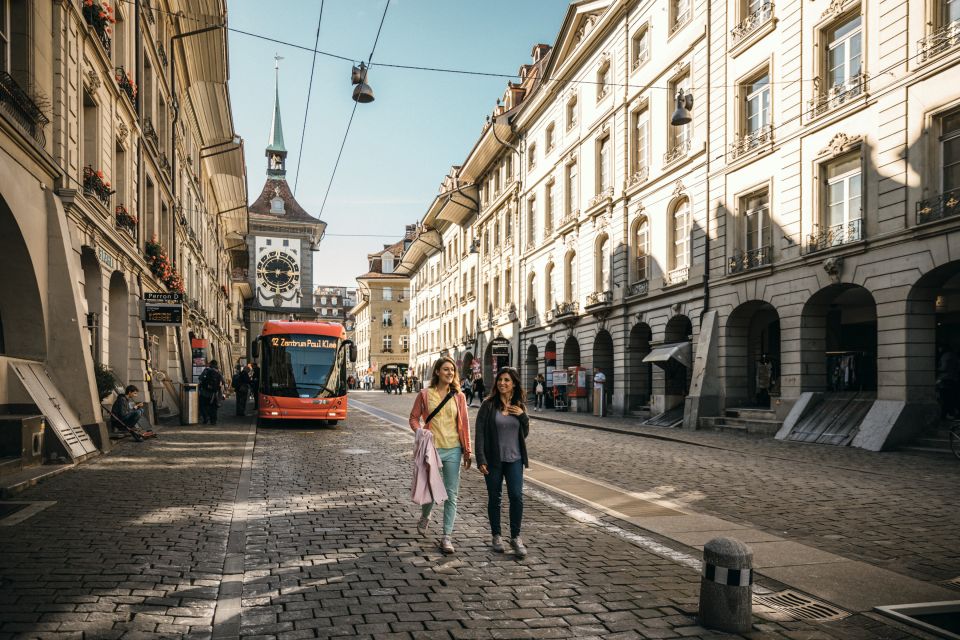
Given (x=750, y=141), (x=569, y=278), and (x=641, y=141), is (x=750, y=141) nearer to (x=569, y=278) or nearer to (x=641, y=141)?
(x=641, y=141)

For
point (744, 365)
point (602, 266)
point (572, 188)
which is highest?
point (572, 188)

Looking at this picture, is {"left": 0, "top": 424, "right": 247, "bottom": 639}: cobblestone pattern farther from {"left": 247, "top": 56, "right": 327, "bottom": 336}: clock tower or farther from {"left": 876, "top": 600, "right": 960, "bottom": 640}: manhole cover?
{"left": 247, "top": 56, "right": 327, "bottom": 336}: clock tower

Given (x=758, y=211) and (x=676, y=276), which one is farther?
(x=676, y=276)

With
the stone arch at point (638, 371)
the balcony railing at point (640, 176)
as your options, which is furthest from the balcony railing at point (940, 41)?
the stone arch at point (638, 371)

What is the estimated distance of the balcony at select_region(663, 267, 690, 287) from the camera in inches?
975

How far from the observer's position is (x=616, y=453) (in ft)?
50.8

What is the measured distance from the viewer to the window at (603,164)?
3070cm

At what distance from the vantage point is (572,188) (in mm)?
34938

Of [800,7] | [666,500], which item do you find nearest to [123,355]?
[666,500]

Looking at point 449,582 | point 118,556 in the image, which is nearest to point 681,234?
point 449,582

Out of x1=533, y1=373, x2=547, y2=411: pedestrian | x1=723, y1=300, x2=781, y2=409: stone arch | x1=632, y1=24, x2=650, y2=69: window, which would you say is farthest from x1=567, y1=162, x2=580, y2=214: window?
x1=723, y1=300, x2=781, y2=409: stone arch

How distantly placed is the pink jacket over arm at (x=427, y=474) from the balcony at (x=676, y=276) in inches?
761

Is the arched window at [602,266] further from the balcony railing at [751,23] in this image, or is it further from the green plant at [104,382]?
the green plant at [104,382]

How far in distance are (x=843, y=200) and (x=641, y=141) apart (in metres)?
11.2
